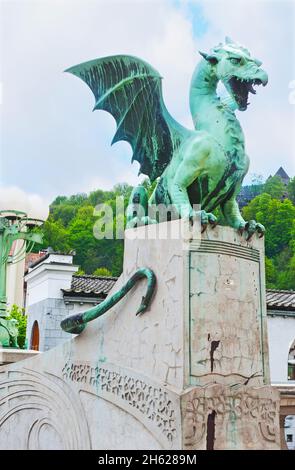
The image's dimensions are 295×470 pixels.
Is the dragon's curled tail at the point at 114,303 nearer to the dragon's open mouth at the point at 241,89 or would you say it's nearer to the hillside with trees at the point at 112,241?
the dragon's open mouth at the point at 241,89

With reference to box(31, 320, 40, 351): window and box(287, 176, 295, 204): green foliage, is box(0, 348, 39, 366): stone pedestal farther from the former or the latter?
box(287, 176, 295, 204): green foliage

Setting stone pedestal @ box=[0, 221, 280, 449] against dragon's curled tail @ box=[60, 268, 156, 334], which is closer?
stone pedestal @ box=[0, 221, 280, 449]

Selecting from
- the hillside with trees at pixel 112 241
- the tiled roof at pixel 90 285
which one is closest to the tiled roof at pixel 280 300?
the tiled roof at pixel 90 285

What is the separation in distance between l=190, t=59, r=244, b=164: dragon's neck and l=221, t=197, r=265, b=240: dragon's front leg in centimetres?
43

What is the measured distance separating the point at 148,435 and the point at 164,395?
38 cm

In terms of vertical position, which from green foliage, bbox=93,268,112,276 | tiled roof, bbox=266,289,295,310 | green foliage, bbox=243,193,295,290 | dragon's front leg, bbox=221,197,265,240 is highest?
green foliage, bbox=243,193,295,290

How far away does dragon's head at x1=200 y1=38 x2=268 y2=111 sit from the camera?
523cm

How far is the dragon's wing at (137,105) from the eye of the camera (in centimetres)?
553

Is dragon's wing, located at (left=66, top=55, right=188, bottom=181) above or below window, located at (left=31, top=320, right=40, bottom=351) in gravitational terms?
above

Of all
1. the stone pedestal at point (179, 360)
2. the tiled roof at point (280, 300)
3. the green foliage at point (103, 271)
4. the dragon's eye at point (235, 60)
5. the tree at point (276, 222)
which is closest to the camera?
the stone pedestal at point (179, 360)

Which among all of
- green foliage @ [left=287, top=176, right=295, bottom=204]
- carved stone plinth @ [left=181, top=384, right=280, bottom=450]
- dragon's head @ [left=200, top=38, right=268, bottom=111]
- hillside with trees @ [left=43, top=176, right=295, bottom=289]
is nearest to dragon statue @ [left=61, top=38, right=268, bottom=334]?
dragon's head @ [left=200, top=38, right=268, bottom=111]

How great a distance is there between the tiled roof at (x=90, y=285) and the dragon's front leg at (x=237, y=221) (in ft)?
24.3

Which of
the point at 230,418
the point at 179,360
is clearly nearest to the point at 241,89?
the point at 179,360

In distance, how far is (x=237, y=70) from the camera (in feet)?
17.2
